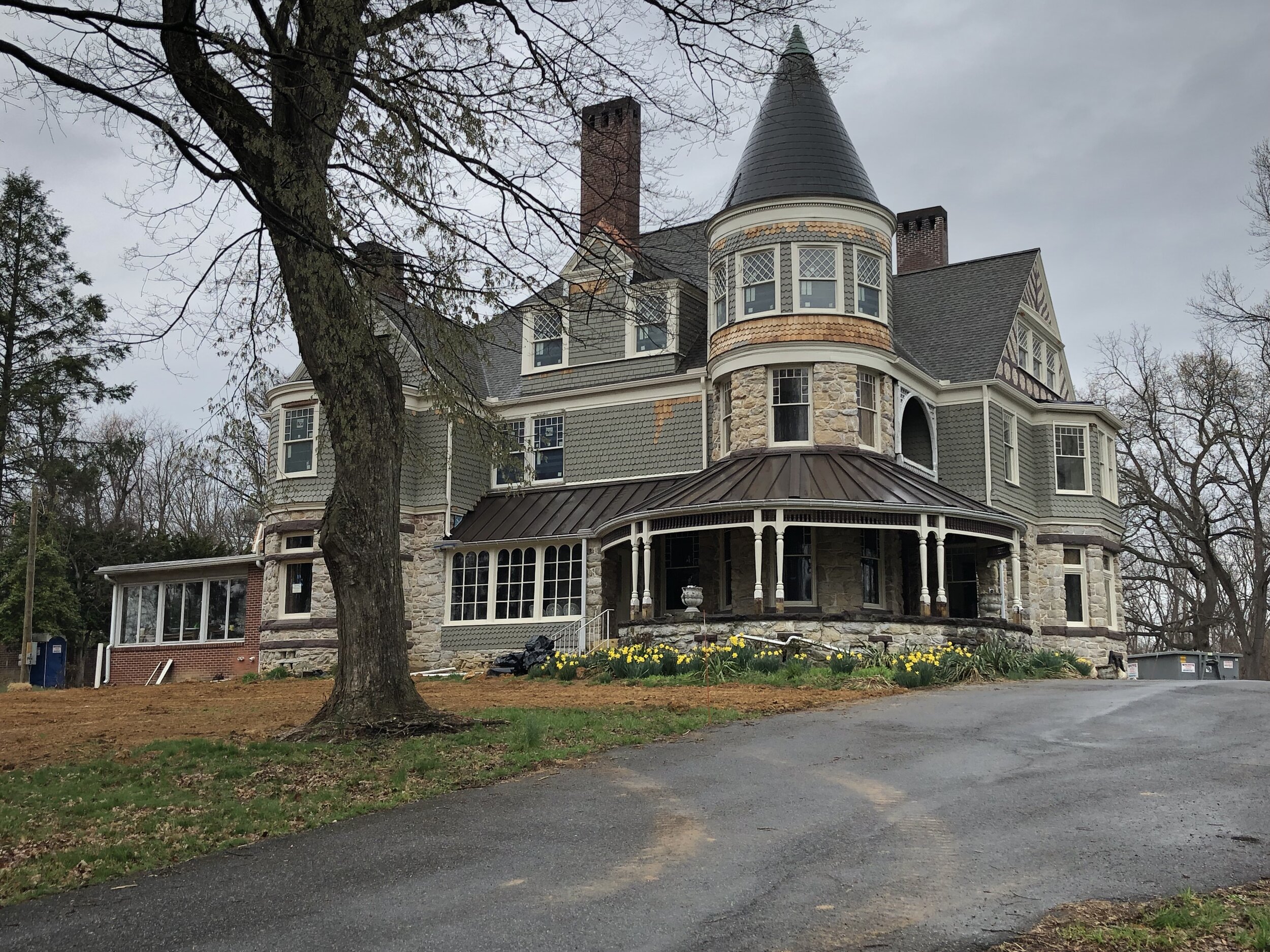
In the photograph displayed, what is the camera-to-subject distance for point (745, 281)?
23.5 metres

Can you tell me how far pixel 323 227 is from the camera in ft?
33.9

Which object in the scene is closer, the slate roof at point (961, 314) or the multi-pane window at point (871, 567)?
the multi-pane window at point (871, 567)

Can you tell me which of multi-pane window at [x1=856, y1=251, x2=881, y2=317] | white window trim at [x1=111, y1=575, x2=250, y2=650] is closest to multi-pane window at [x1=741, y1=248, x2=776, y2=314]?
multi-pane window at [x1=856, y1=251, x2=881, y2=317]

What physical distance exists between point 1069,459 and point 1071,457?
2.0 inches

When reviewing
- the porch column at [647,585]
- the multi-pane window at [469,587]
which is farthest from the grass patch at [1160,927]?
the multi-pane window at [469,587]

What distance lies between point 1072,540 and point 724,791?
1999 cm

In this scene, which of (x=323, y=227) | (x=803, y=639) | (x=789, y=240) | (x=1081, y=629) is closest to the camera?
(x=323, y=227)

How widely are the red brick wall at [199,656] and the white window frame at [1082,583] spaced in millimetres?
17881

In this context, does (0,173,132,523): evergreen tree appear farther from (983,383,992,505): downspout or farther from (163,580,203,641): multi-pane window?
(983,383,992,505): downspout

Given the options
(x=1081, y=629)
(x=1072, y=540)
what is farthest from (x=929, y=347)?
(x=1081, y=629)

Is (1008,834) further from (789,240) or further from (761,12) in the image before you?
(789,240)

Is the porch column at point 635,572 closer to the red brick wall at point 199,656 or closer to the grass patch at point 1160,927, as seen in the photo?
the red brick wall at point 199,656

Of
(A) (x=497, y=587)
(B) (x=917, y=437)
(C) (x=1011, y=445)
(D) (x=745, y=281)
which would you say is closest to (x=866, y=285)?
(D) (x=745, y=281)

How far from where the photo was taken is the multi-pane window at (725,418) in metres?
23.9
